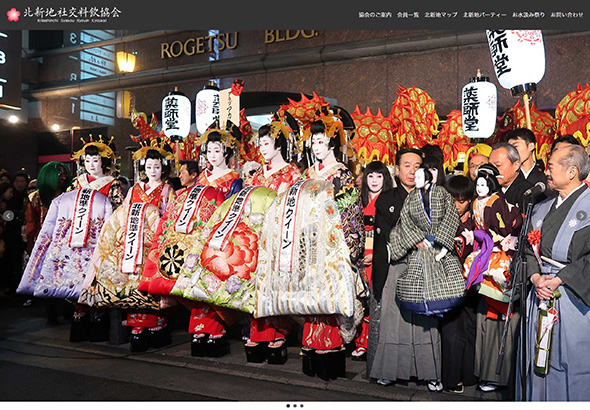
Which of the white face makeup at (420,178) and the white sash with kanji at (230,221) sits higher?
the white face makeup at (420,178)

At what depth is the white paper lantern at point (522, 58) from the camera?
5.62 m

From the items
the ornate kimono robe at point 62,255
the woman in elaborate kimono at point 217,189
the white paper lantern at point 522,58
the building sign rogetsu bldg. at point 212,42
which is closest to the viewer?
the woman in elaborate kimono at point 217,189

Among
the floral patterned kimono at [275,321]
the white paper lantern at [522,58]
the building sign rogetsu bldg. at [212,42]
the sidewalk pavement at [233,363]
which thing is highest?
the building sign rogetsu bldg. at [212,42]

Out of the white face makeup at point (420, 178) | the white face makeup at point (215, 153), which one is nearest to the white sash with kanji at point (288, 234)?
the white face makeup at point (420, 178)

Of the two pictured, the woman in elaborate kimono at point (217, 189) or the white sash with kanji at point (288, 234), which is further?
the woman in elaborate kimono at point (217, 189)

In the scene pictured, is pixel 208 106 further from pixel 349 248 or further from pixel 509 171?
pixel 509 171

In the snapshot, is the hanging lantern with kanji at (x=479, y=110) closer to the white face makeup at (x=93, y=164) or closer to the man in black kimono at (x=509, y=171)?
the man in black kimono at (x=509, y=171)

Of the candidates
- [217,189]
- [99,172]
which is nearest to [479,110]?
[217,189]

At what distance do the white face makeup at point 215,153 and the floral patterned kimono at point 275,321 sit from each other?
54 cm

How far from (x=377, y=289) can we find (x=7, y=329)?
490 centimetres

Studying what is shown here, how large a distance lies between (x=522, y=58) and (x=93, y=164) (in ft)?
15.8

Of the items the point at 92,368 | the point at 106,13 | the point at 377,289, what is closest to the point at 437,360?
the point at 377,289

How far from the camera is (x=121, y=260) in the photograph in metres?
5.04

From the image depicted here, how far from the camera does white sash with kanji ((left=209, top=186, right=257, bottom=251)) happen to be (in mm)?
4449
